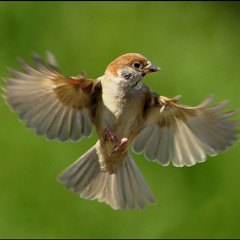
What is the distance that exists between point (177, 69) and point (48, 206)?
0.96 metres

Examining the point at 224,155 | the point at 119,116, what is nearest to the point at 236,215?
the point at 224,155

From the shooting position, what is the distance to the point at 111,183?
2.79 meters

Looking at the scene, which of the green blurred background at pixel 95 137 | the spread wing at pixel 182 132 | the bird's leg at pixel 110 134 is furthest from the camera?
the green blurred background at pixel 95 137

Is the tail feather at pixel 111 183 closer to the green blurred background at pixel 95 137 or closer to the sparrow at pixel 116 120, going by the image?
the sparrow at pixel 116 120

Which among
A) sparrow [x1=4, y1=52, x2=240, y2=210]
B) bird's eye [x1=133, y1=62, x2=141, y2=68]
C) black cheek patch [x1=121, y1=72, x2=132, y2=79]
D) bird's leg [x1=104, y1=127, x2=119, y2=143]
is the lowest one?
bird's leg [x1=104, y1=127, x2=119, y2=143]

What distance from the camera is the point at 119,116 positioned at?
2355 mm

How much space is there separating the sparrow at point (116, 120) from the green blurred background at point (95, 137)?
83 centimetres

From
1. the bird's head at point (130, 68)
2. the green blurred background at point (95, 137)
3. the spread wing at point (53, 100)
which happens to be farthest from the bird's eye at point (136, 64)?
the green blurred background at point (95, 137)

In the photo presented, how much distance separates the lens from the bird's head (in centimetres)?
225

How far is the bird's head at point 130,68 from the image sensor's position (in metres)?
2.25

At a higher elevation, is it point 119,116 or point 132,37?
point 132,37

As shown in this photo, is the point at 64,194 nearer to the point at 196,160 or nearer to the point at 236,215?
the point at 236,215

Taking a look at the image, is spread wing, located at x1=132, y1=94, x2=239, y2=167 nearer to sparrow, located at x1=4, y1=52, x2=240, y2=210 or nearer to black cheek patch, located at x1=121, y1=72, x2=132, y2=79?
sparrow, located at x1=4, y1=52, x2=240, y2=210

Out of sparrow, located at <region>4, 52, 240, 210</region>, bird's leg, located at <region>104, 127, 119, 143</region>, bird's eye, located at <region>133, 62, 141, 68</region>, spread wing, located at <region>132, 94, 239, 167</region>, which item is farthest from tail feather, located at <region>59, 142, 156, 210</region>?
bird's eye, located at <region>133, 62, 141, 68</region>
